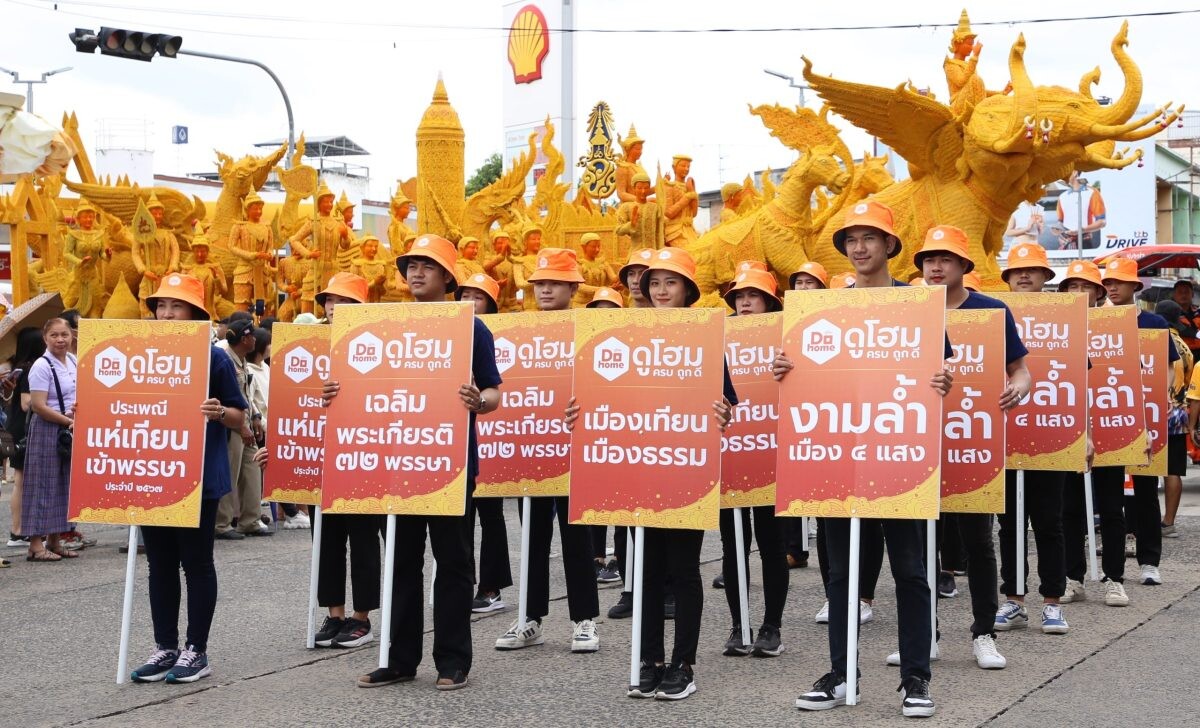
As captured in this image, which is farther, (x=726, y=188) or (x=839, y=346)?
(x=726, y=188)

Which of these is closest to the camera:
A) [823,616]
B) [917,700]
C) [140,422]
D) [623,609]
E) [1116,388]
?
[917,700]

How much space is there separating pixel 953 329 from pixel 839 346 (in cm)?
100

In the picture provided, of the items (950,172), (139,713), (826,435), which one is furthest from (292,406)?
(950,172)

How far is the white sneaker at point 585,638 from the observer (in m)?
6.75

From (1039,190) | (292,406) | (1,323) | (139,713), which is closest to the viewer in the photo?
(139,713)

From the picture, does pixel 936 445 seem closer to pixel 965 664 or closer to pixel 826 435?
pixel 826 435

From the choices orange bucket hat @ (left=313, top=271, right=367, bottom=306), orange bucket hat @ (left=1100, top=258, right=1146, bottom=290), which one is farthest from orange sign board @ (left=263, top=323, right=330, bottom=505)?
orange bucket hat @ (left=1100, top=258, right=1146, bottom=290)

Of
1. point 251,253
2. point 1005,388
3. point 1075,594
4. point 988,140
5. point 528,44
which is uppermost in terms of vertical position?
point 528,44

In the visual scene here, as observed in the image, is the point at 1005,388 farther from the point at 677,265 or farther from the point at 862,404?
the point at 677,265

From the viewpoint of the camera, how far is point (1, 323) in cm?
1111

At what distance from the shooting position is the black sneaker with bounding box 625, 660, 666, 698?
19.0 feet

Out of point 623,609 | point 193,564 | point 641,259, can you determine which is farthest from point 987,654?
point 193,564

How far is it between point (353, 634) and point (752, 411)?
2.33 metres

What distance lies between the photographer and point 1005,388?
618 cm
